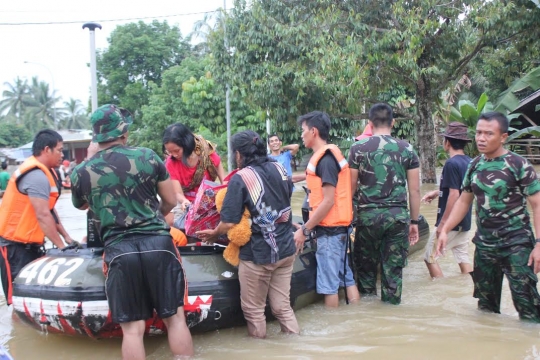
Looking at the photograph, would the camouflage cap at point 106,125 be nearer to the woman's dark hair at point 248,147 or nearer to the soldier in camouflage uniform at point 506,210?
the woman's dark hair at point 248,147

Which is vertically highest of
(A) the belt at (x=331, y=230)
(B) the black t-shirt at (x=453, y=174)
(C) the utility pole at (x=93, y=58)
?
(C) the utility pole at (x=93, y=58)

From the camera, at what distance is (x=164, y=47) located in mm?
35594

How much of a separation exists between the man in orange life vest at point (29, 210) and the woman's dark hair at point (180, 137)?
92 centimetres

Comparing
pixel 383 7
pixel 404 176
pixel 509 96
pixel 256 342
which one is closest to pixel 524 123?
pixel 509 96

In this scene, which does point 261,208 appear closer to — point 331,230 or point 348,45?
point 331,230

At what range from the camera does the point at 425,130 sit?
48.7ft

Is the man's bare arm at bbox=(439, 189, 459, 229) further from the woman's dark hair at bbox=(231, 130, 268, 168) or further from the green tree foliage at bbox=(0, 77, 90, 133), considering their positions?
the green tree foliage at bbox=(0, 77, 90, 133)

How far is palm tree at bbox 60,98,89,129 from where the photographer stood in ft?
200

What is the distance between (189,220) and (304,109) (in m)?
9.50

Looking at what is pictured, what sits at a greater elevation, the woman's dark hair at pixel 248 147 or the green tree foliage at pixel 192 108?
the green tree foliage at pixel 192 108

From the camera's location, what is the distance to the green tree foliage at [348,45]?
1173 centimetres

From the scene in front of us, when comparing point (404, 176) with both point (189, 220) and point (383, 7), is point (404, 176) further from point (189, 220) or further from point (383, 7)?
point (383, 7)

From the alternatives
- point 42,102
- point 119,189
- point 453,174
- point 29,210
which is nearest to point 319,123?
point 453,174

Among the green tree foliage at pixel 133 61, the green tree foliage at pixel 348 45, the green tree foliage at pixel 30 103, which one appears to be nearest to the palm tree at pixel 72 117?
the green tree foliage at pixel 30 103
